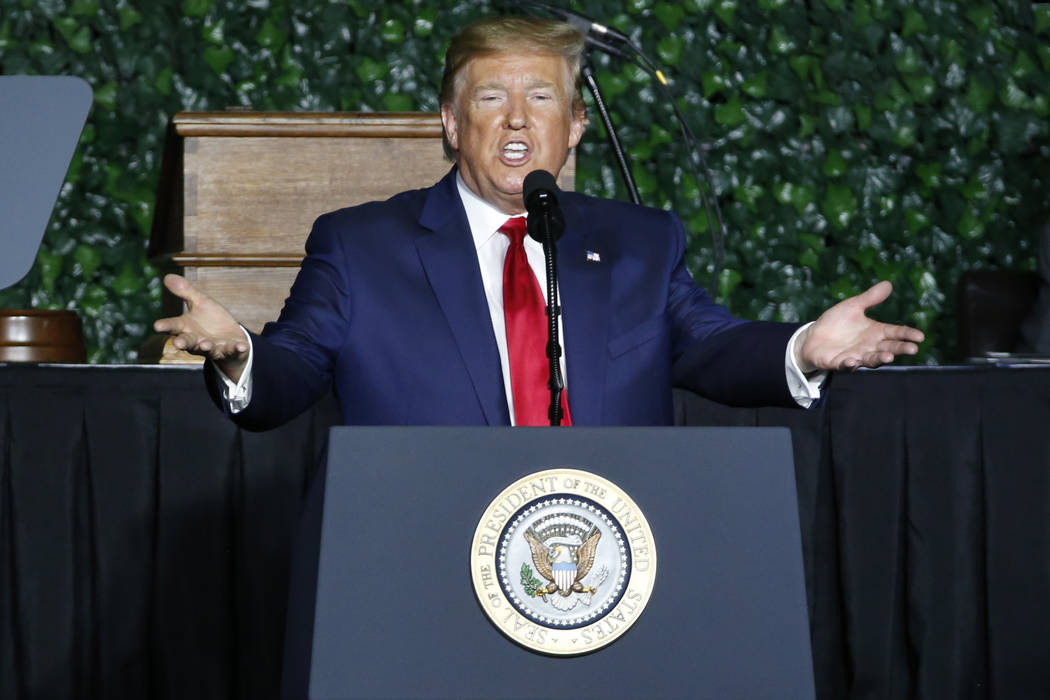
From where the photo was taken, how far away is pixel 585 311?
1540mm

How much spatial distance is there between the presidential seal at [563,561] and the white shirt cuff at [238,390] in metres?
0.45

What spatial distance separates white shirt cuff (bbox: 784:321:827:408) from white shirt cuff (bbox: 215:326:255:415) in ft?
1.93

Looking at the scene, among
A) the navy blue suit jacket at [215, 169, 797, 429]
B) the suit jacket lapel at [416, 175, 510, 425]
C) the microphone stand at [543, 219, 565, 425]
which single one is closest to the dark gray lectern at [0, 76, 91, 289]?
the navy blue suit jacket at [215, 169, 797, 429]

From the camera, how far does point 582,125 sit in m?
1.78

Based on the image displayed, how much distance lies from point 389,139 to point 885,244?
181cm

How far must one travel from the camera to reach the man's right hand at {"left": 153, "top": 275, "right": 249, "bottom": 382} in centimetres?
107

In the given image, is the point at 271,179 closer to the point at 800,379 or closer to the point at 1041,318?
the point at 800,379

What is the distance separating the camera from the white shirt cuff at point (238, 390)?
125 centimetres

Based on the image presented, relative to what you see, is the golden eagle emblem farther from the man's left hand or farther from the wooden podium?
the wooden podium

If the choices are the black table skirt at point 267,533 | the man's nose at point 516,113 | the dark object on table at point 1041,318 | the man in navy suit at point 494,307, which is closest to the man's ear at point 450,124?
the man in navy suit at point 494,307

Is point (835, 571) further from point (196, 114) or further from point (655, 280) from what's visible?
point (196, 114)

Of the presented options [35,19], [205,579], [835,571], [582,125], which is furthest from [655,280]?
[35,19]

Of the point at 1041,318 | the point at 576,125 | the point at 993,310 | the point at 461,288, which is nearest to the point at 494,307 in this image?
the point at 461,288

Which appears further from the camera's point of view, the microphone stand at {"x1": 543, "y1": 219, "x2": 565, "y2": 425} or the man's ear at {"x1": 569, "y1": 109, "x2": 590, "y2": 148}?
the man's ear at {"x1": 569, "y1": 109, "x2": 590, "y2": 148}
